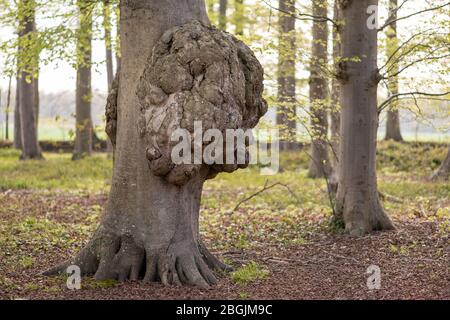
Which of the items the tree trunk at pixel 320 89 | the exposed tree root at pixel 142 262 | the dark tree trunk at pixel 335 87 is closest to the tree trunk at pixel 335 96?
the dark tree trunk at pixel 335 87

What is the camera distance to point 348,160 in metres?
10.5

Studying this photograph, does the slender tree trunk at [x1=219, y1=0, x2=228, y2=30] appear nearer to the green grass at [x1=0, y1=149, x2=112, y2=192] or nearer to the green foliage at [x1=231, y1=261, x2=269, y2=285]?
the green grass at [x1=0, y1=149, x2=112, y2=192]

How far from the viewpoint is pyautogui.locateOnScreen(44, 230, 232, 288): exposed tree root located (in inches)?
276

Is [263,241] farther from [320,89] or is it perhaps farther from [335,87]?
[320,89]

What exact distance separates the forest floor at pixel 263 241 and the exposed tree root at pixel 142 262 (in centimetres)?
19

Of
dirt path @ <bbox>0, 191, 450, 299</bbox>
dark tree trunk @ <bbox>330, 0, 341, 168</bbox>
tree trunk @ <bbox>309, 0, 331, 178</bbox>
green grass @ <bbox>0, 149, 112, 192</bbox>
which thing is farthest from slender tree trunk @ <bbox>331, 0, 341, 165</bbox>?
green grass @ <bbox>0, 149, 112, 192</bbox>

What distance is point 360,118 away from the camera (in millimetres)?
10328

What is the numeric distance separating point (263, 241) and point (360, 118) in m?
2.64

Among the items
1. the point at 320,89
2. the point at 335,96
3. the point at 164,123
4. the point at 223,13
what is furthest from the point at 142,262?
the point at 223,13

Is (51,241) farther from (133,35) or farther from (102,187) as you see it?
(102,187)

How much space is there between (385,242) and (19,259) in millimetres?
5428

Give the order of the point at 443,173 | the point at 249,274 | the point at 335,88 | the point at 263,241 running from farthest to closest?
the point at 443,173, the point at 335,88, the point at 263,241, the point at 249,274

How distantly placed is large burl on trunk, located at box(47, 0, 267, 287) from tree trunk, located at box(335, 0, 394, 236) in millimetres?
3220

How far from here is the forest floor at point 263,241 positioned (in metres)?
6.79
